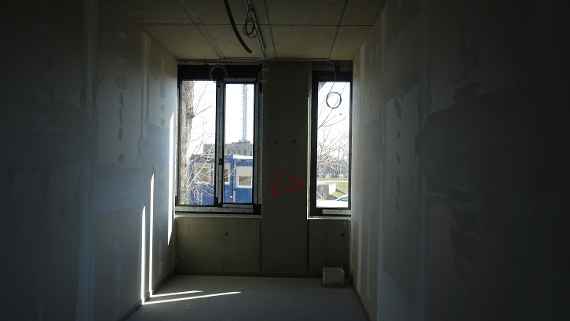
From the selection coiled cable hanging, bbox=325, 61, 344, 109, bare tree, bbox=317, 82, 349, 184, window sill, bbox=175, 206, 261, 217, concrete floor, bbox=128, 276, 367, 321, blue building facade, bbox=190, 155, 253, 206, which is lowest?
concrete floor, bbox=128, 276, 367, 321

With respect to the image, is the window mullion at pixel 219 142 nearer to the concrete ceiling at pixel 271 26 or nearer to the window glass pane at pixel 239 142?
the window glass pane at pixel 239 142

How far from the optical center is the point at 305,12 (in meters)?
3.12

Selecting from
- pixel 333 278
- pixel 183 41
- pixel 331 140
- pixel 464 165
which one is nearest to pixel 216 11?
pixel 183 41

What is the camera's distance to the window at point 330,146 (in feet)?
15.5

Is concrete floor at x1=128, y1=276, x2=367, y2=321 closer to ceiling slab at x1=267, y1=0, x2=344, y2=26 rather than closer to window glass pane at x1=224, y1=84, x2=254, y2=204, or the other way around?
window glass pane at x1=224, y1=84, x2=254, y2=204

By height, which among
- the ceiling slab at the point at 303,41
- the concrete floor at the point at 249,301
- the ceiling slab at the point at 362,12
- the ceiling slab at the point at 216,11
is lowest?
the concrete floor at the point at 249,301

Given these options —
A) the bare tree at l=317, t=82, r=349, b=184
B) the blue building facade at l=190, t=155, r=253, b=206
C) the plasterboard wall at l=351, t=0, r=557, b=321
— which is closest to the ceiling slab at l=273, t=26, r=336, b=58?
the bare tree at l=317, t=82, r=349, b=184

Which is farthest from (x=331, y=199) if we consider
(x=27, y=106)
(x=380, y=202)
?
(x=27, y=106)

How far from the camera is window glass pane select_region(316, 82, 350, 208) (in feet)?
15.4

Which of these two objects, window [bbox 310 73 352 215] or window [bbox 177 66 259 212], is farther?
window [bbox 177 66 259 212]

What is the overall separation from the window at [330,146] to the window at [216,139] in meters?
0.79

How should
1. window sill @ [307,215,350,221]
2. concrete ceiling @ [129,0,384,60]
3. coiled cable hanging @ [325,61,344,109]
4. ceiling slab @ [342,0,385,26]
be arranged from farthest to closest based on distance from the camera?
coiled cable hanging @ [325,61,344,109] < window sill @ [307,215,350,221] < concrete ceiling @ [129,0,384,60] < ceiling slab @ [342,0,385,26]

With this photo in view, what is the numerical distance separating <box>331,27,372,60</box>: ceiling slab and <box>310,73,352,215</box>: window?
409 millimetres

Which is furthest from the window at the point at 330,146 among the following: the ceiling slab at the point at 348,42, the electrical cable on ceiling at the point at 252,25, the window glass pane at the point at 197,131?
the window glass pane at the point at 197,131
